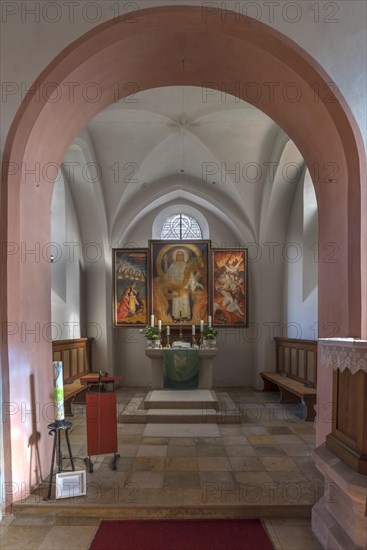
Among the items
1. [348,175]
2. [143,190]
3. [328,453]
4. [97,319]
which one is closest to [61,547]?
[328,453]

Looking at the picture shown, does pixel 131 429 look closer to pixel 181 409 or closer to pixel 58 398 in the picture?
pixel 181 409

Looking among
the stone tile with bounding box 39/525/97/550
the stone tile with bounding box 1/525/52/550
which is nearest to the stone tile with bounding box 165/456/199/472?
the stone tile with bounding box 39/525/97/550

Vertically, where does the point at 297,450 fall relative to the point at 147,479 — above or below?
below

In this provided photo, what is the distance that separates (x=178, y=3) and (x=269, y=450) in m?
6.25

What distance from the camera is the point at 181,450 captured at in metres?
6.59

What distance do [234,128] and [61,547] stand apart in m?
8.89

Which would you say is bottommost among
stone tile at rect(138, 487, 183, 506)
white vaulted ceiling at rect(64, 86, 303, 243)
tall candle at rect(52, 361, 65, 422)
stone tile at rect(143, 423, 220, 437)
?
stone tile at rect(143, 423, 220, 437)

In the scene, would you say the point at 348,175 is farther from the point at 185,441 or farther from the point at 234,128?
the point at 234,128

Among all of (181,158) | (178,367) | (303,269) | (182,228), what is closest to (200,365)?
(178,367)

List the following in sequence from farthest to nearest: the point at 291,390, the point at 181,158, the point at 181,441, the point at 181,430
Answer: the point at 181,158 → the point at 291,390 → the point at 181,430 → the point at 181,441

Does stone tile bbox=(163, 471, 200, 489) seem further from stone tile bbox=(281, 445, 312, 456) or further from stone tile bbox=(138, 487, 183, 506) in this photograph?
stone tile bbox=(281, 445, 312, 456)

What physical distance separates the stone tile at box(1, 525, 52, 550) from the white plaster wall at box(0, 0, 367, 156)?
425cm

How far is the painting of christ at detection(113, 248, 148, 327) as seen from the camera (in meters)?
12.8

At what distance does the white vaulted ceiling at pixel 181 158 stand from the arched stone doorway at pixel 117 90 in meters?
3.19
